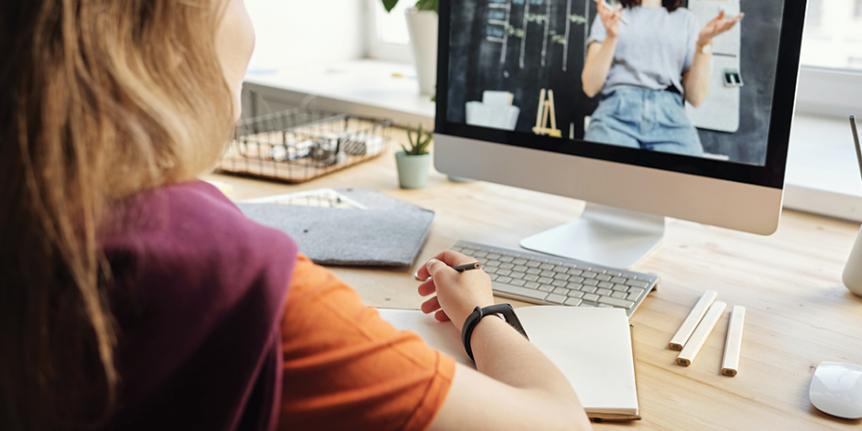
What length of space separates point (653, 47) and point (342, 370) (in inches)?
29.6

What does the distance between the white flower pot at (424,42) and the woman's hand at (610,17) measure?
2.84 feet

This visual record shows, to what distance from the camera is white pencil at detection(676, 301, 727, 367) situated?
96cm

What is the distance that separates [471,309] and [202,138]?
427 mm

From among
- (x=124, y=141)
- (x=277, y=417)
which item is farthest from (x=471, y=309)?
(x=124, y=141)

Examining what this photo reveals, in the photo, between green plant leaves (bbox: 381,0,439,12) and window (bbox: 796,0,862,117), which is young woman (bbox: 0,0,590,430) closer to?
green plant leaves (bbox: 381,0,439,12)

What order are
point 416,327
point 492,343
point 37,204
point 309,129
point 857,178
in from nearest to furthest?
1. point 37,204
2. point 492,343
3. point 416,327
4. point 857,178
5. point 309,129

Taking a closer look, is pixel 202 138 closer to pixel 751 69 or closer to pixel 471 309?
pixel 471 309

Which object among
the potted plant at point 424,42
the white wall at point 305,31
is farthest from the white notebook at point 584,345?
the white wall at point 305,31

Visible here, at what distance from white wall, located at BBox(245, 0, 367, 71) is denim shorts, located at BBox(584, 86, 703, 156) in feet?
5.26

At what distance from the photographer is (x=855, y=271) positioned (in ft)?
3.74

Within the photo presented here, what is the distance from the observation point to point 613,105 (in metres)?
1.20

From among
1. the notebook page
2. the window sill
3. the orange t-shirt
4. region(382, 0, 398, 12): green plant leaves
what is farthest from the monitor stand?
region(382, 0, 398, 12): green plant leaves

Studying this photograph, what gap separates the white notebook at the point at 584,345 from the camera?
856 mm

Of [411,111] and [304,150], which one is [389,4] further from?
[304,150]
